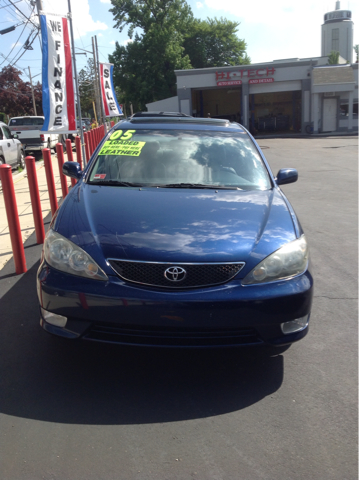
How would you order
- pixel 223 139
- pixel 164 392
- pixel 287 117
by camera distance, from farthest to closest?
pixel 287 117
pixel 223 139
pixel 164 392

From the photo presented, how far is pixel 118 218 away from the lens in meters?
3.36

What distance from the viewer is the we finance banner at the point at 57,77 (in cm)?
930

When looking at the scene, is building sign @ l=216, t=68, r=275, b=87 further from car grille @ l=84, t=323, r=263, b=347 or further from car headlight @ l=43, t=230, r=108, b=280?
car grille @ l=84, t=323, r=263, b=347

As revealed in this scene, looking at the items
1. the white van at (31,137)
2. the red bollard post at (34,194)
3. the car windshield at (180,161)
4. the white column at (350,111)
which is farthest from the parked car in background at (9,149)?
the white column at (350,111)

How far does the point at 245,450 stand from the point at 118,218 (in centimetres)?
171

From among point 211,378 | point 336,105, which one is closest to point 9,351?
point 211,378

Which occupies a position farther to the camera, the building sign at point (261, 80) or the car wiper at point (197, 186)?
the building sign at point (261, 80)

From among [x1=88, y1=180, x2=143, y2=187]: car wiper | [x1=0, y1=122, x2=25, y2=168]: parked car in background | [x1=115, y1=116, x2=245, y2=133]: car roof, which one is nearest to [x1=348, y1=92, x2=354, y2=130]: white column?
[x1=0, y1=122, x2=25, y2=168]: parked car in background

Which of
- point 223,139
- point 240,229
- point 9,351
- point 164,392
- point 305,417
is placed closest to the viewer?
point 305,417

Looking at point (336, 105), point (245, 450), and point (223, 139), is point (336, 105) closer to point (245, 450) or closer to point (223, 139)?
point (223, 139)

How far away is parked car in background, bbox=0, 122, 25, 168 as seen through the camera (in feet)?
42.9

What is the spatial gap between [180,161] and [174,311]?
1995 mm

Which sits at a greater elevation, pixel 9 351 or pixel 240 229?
pixel 240 229

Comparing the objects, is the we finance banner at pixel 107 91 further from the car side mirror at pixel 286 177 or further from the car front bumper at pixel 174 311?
the car front bumper at pixel 174 311
